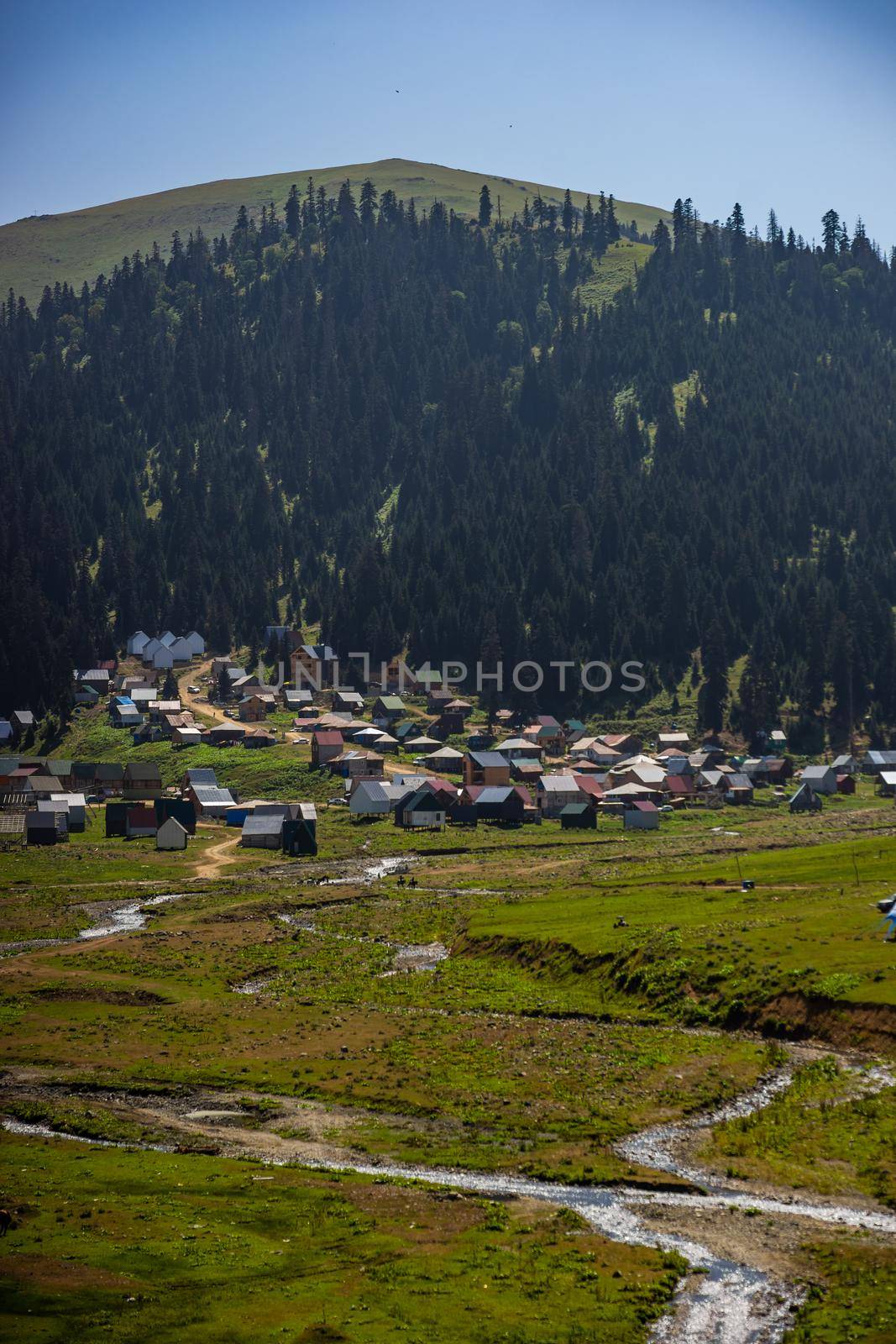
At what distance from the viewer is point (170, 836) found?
12556cm

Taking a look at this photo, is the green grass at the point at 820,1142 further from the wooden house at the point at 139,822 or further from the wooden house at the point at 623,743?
the wooden house at the point at 623,743

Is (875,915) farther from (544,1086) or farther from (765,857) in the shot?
(765,857)

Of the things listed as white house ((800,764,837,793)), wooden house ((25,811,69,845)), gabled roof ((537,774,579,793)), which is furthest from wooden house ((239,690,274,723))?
white house ((800,764,837,793))

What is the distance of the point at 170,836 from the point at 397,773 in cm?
3838

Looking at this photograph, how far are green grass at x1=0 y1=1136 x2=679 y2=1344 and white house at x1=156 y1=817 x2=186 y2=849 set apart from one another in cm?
8433

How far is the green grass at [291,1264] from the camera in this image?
1216 inches

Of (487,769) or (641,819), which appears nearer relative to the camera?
(641,819)

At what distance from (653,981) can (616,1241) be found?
28.1 metres

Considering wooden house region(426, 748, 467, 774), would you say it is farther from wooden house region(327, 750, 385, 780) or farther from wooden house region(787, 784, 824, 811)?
wooden house region(787, 784, 824, 811)

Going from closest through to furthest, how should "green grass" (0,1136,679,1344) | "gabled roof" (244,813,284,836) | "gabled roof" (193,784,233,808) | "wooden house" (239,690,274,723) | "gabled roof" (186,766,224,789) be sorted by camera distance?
"green grass" (0,1136,679,1344) → "gabled roof" (244,813,284,836) → "gabled roof" (193,784,233,808) → "gabled roof" (186,766,224,789) → "wooden house" (239,690,274,723)

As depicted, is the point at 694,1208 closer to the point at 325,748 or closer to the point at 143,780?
the point at 143,780

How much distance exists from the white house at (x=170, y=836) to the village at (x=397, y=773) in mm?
150

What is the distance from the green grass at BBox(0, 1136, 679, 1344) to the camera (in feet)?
101

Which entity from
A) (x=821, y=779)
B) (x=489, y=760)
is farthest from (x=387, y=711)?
(x=821, y=779)
